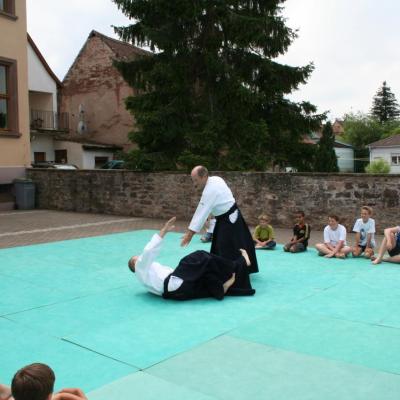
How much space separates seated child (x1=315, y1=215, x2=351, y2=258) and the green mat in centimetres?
94

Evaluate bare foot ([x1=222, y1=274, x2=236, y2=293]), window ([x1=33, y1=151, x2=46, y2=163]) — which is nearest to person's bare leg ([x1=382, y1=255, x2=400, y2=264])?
bare foot ([x1=222, y1=274, x2=236, y2=293])

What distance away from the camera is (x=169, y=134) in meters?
16.6

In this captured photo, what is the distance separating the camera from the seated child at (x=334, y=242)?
8.85m

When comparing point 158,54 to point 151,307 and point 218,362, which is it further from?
point 218,362

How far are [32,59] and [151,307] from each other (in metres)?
26.5

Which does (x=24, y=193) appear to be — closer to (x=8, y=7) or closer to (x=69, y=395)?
(x=8, y=7)

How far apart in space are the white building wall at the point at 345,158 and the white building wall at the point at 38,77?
3249cm

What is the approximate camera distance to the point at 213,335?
4.86 meters

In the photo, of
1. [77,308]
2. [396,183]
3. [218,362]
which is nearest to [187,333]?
[218,362]

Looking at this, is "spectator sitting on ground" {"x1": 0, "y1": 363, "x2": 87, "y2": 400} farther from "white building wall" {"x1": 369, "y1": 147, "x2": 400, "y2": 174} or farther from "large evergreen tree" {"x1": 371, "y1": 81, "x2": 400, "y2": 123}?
"large evergreen tree" {"x1": 371, "y1": 81, "x2": 400, "y2": 123}

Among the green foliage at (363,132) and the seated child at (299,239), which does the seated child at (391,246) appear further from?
the green foliage at (363,132)

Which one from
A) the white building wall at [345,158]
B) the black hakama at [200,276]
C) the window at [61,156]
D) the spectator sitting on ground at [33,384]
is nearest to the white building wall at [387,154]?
the white building wall at [345,158]

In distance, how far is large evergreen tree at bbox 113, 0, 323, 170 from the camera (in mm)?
16422

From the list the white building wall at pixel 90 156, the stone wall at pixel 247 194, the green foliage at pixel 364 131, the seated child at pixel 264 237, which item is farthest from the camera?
the green foliage at pixel 364 131
